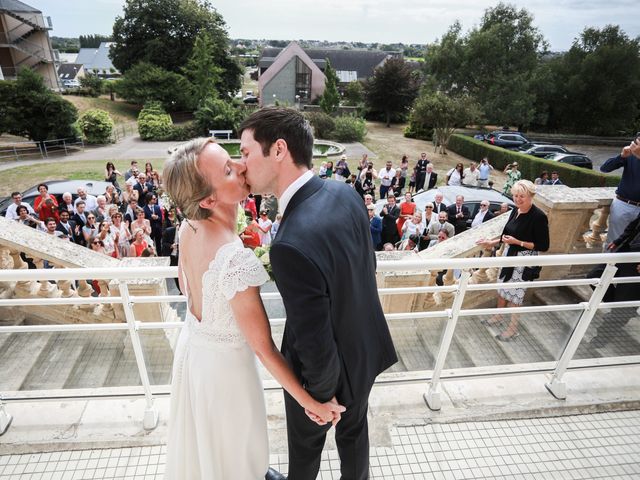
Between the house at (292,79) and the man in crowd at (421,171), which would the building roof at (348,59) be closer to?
the house at (292,79)

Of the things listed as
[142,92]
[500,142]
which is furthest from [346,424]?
[142,92]

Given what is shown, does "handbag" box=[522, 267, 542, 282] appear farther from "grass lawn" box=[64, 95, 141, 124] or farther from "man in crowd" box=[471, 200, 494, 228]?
"grass lawn" box=[64, 95, 141, 124]

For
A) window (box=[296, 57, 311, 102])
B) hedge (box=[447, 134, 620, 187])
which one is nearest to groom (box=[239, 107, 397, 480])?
hedge (box=[447, 134, 620, 187])

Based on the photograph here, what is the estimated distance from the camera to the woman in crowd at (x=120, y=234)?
290 inches

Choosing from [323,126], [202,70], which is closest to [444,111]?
[323,126]

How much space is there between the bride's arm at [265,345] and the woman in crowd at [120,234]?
6.58 meters

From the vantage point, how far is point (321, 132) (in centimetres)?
3142

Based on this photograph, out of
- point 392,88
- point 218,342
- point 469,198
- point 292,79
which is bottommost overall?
point 469,198

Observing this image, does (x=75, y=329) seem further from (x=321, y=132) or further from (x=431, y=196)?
(x=321, y=132)

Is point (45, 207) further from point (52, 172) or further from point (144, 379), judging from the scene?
point (52, 172)

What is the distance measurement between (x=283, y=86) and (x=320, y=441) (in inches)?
2085

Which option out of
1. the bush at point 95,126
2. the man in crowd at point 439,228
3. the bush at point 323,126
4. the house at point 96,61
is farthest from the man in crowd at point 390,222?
the house at point 96,61

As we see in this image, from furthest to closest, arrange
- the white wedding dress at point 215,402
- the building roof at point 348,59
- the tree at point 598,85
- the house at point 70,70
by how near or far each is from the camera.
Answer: the house at point 70,70 → the building roof at point 348,59 → the tree at point 598,85 → the white wedding dress at point 215,402

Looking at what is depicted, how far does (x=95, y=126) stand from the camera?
89.9 feet
